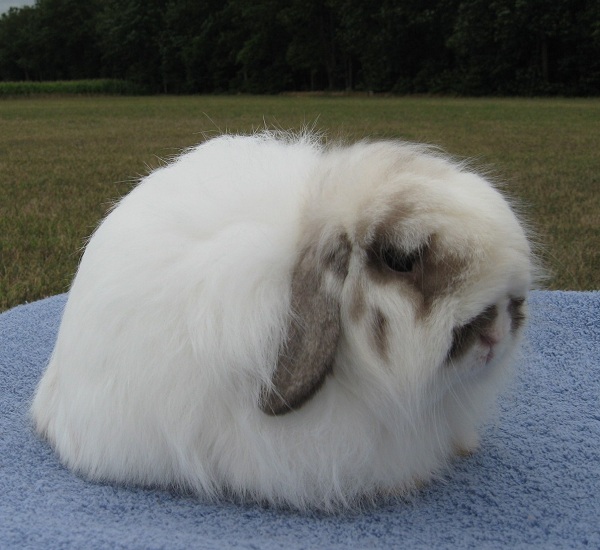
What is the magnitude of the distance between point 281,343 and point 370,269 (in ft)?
0.72

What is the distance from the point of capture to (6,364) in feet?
8.38

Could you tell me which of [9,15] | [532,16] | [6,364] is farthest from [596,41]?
[9,15]

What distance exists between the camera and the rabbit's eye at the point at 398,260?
4.47 ft

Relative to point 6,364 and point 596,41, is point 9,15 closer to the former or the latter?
point 596,41

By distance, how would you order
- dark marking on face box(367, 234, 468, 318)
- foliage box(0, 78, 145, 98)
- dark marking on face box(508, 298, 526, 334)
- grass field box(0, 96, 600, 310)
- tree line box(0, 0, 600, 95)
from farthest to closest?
foliage box(0, 78, 145, 98) → tree line box(0, 0, 600, 95) → grass field box(0, 96, 600, 310) → dark marking on face box(508, 298, 526, 334) → dark marking on face box(367, 234, 468, 318)

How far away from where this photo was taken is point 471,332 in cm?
135

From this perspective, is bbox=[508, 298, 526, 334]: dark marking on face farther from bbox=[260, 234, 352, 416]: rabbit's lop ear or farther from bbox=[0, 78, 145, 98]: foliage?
bbox=[0, 78, 145, 98]: foliage

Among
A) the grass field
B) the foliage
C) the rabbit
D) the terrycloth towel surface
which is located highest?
the rabbit

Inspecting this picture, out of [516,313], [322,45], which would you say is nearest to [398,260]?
[516,313]

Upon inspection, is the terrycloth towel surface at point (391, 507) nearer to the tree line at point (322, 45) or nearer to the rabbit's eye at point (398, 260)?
the rabbit's eye at point (398, 260)

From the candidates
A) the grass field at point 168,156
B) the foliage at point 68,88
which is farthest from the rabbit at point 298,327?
the foliage at point 68,88

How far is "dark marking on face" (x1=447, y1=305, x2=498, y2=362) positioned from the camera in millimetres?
1335

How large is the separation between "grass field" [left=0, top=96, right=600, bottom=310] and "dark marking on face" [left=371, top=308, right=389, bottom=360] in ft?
2.52

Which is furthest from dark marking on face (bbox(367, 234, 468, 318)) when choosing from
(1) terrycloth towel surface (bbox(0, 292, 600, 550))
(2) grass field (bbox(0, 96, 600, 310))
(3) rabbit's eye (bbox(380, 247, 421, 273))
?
(2) grass field (bbox(0, 96, 600, 310))
